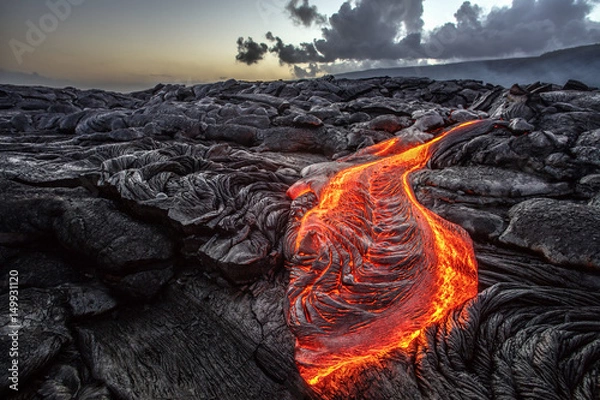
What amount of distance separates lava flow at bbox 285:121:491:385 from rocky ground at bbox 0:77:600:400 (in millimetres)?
→ 297

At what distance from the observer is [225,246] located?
253 inches

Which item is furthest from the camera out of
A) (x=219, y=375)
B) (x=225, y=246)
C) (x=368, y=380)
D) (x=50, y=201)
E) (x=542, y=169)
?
(x=542, y=169)

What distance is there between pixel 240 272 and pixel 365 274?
2.52 m

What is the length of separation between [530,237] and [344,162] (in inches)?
224

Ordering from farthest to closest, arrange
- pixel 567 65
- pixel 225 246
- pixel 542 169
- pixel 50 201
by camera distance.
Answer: pixel 567 65
pixel 542 169
pixel 50 201
pixel 225 246

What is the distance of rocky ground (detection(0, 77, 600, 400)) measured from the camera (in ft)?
13.9

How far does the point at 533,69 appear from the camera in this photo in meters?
38.0

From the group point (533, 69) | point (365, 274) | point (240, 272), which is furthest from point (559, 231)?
point (533, 69)

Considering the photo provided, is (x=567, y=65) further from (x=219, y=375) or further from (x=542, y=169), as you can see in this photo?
(x=219, y=375)

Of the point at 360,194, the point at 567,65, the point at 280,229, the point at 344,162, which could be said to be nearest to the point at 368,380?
the point at 280,229
